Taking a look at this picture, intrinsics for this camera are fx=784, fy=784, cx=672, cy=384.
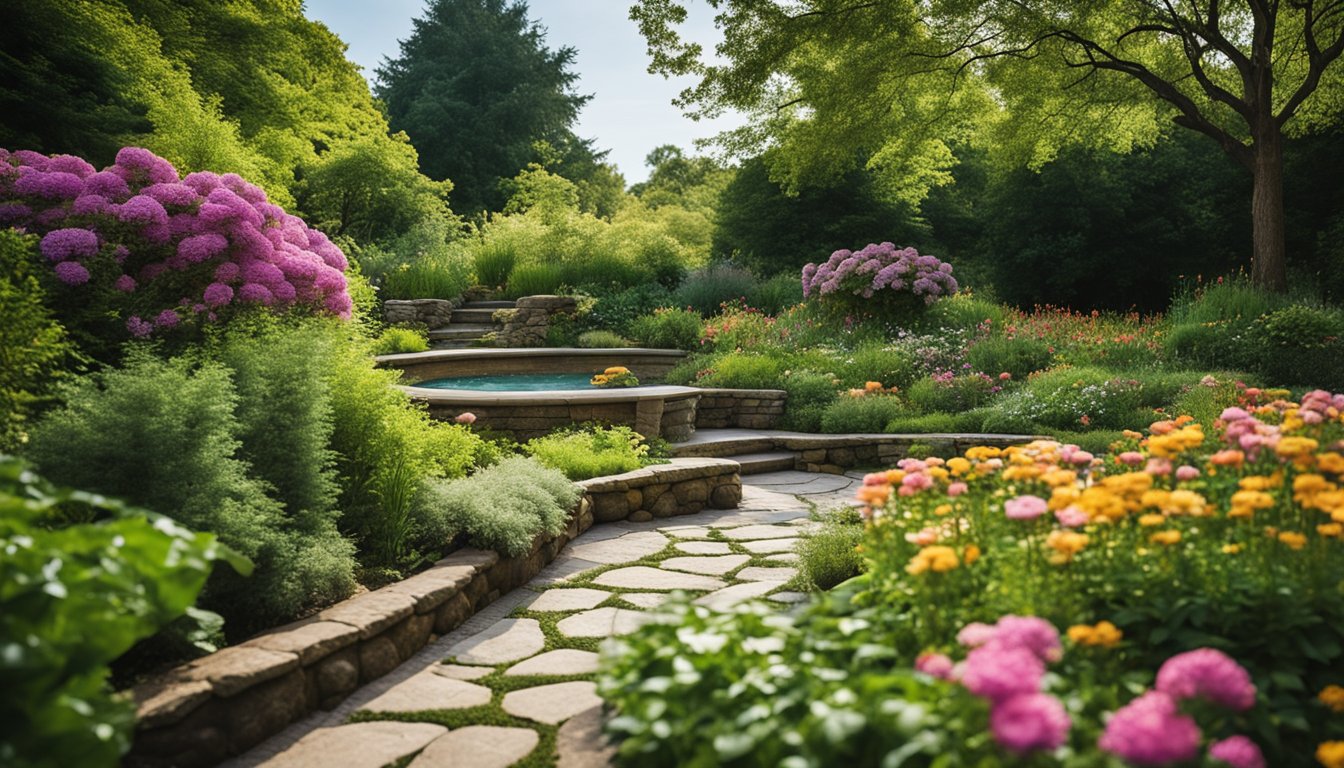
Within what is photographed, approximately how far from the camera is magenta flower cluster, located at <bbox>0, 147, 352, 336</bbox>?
13.9ft

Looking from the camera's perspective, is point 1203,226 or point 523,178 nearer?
point 1203,226

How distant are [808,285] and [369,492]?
9.52 meters

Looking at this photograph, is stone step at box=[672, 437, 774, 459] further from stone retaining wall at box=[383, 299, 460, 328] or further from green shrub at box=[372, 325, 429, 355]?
stone retaining wall at box=[383, 299, 460, 328]

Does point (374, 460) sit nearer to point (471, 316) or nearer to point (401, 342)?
point (401, 342)

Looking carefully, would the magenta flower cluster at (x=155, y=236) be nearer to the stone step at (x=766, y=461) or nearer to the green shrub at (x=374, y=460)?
the green shrub at (x=374, y=460)

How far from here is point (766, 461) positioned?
23.7ft

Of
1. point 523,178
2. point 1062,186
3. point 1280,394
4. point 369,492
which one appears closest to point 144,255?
point 369,492

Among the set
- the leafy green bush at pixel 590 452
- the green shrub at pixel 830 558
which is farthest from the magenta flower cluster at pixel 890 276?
the green shrub at pixel 830 558

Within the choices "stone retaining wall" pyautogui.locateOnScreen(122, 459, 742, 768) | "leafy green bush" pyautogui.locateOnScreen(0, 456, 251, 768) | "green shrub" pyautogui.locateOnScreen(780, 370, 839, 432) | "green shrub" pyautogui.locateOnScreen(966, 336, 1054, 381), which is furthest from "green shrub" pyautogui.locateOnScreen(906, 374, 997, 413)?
"leafy green bush" pyautogui.locateOnScreen(0, 456, 251, 768)

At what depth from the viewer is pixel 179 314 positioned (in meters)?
4.33

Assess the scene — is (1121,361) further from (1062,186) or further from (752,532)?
(1062,186)

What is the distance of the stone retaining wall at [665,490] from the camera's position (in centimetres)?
512

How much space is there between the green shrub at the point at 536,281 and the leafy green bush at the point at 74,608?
12.8 meters

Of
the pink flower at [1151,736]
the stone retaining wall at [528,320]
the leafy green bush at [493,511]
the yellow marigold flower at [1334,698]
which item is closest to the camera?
the pink flower at [1151,736]
